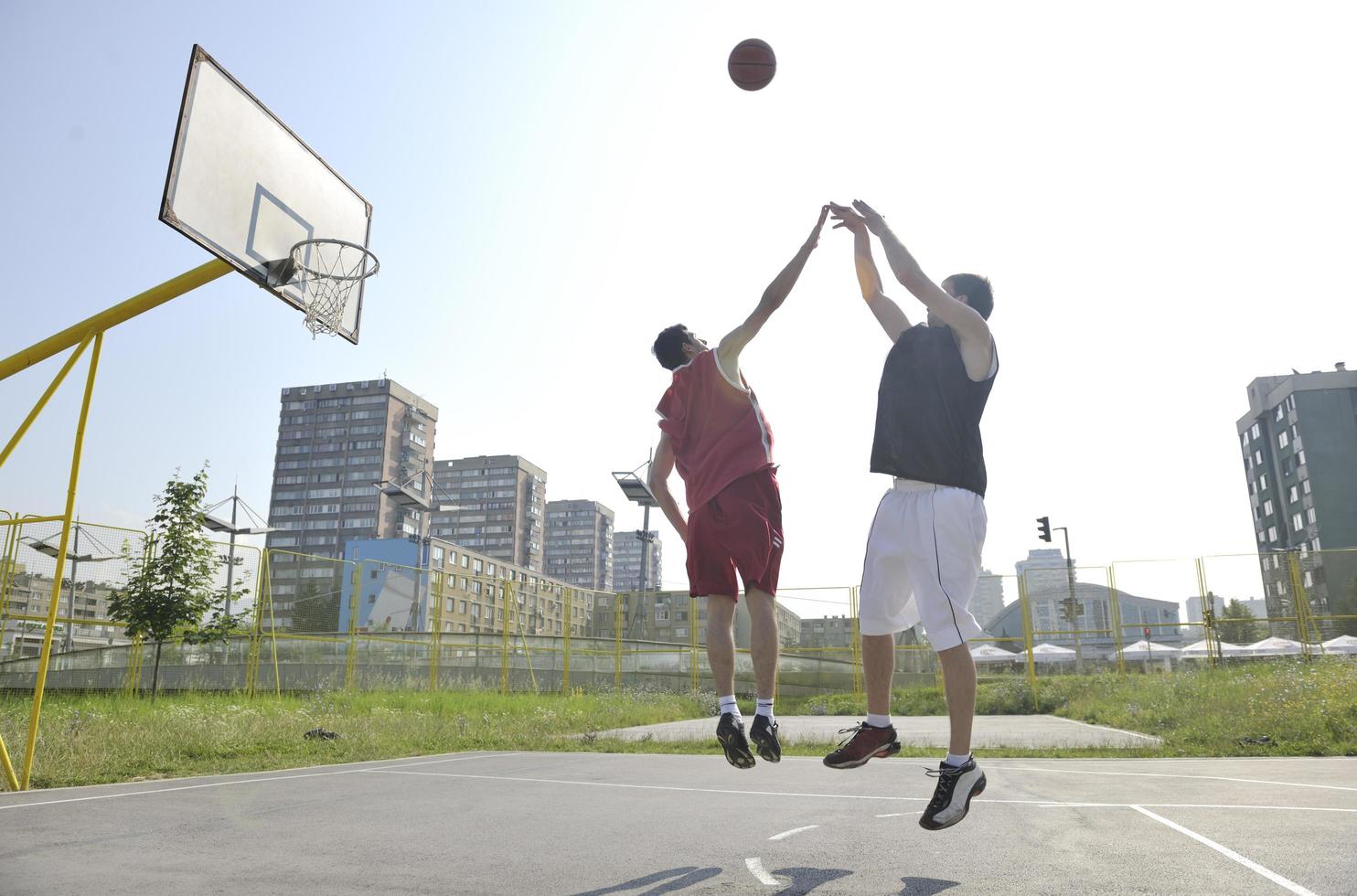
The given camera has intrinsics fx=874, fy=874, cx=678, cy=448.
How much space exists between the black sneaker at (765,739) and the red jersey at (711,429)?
104cm

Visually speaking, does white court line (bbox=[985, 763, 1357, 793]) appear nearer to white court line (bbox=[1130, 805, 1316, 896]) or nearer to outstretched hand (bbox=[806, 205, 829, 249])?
white court line (bbox=[1130, 805, 1316, 896])

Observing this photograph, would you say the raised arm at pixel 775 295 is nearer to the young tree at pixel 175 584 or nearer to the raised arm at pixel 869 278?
the raised arm at pixel 869 278

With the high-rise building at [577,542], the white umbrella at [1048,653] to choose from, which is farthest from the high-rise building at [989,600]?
the high-rise building at [577,542]

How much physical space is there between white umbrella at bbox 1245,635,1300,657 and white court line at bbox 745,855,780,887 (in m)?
22.5

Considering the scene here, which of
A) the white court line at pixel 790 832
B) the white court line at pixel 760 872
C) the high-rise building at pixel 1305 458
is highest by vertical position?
the high-rise building at pixel 1305 458

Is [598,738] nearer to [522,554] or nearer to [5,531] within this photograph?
[5,531]

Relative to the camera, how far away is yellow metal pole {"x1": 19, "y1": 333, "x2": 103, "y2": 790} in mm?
7414

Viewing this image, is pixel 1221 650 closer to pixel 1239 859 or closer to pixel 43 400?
pixel 1239 859

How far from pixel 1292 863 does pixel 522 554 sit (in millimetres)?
133125

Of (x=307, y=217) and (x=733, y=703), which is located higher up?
(x=307, y=217)

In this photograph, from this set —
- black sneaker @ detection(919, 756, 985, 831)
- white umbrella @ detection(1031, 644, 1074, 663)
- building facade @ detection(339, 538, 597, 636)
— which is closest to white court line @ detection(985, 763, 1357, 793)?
black sneaker @ detection(919, 756, 985, 831)

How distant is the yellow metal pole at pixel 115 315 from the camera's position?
7543 mm

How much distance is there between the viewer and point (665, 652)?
2339 centimetres

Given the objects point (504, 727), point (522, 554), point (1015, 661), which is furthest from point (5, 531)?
point (522, 554)
